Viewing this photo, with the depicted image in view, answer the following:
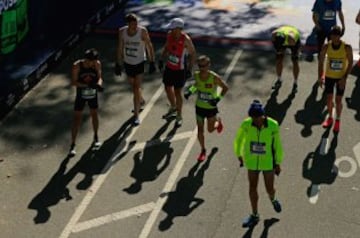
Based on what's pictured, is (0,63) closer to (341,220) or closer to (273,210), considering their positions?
(273,210)

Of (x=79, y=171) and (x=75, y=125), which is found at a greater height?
(x=75, y=125)

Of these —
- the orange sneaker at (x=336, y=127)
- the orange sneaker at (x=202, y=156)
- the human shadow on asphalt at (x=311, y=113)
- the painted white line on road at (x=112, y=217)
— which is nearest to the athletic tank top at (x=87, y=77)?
the orange sneaker at (x=202, y=156)

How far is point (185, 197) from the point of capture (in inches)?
400

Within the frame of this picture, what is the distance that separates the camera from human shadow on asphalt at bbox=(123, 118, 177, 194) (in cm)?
1065

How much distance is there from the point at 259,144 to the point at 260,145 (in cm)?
2

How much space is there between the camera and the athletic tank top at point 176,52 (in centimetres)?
1149

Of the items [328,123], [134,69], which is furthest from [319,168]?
[134,69]

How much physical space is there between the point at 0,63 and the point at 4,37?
0.59 metres

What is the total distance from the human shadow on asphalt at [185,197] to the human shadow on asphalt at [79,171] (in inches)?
56.2

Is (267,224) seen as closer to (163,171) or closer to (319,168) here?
(319,168)

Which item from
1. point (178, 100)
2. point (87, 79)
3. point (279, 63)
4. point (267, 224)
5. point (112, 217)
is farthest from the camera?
point (279, 63)

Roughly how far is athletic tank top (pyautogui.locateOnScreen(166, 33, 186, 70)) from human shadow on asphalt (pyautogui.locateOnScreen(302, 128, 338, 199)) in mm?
2889

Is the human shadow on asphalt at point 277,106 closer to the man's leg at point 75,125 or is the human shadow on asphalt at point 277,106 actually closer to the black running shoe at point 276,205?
the black running shoe at point 276,205

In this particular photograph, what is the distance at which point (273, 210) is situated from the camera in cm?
972
